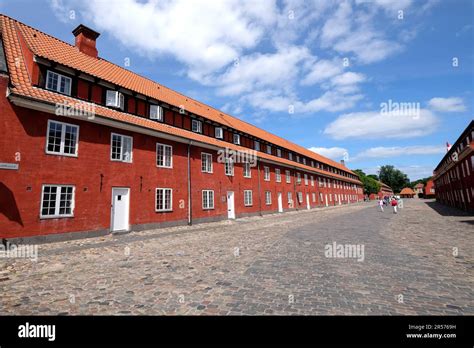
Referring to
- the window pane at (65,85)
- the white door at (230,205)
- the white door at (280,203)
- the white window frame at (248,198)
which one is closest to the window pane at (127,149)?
the window pane at (65,85)

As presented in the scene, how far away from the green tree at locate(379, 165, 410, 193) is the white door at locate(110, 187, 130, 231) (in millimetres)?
144714

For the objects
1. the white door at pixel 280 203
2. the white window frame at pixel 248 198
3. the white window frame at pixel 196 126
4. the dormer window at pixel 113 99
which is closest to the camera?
the dormer window at pixel 113 99

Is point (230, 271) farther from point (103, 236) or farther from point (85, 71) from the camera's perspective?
point (85, 71)

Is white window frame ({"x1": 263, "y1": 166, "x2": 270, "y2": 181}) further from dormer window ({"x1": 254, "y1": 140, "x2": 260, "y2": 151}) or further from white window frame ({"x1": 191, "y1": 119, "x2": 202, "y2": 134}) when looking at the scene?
white window frame ({"x1": 191, "y1": 119, "x2": 202, "y2": 134})

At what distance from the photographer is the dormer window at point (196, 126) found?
21080 millimetres

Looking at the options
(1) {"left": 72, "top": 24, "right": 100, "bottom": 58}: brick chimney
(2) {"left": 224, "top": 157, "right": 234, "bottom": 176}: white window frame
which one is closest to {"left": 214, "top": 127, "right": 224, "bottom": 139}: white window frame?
(2) {"left": 224, "top": 157, "right": 234, "bottom": 176}: white window frame

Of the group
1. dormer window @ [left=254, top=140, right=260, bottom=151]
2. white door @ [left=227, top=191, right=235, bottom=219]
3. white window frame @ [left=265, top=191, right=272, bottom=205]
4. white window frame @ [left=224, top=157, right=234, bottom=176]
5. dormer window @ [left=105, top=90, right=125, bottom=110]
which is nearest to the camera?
dormer window @ [left=105, top=90, right=125, bottom=110]

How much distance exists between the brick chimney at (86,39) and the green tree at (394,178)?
145028 mm

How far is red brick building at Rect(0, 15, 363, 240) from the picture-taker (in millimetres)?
10758

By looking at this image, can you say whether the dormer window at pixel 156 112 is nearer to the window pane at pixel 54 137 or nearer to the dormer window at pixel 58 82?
the dormer window at pixel 58 82

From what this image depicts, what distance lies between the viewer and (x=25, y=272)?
23.0 ft

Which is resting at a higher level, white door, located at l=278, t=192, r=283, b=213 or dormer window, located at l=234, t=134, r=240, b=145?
dormer window, located at l=234, t=134, r=240, b=145

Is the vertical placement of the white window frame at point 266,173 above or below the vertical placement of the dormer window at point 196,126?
below

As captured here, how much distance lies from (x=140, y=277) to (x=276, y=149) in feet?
96.7
